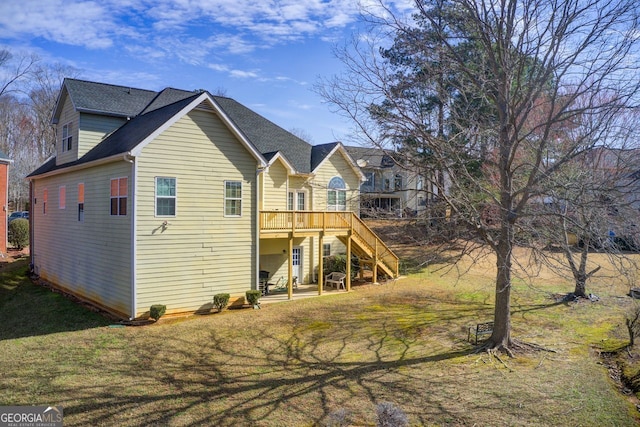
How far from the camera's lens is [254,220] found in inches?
611

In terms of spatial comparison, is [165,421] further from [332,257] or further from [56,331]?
[332,257]

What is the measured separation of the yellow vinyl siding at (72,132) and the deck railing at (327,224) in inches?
322

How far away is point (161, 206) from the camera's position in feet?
43.7

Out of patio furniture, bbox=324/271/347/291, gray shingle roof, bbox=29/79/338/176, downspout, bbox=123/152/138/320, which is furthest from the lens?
patio furniture, bbox=324/271/347/291

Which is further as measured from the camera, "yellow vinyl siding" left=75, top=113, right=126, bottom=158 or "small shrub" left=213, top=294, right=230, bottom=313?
"yellow vinyl siding" left=75, top=113, right=126, bottom=158

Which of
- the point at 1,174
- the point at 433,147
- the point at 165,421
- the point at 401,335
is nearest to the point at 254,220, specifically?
the point at 401,335

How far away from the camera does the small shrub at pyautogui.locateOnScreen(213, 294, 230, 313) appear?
14.1 m

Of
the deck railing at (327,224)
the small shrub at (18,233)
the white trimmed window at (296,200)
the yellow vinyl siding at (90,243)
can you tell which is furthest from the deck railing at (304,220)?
the small shrub at (18,233)

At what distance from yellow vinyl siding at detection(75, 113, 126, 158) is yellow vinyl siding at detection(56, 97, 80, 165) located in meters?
0.24

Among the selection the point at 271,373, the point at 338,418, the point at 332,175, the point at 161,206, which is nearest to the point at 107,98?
the point at 161,206

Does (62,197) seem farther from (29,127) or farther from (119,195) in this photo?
(29,127)

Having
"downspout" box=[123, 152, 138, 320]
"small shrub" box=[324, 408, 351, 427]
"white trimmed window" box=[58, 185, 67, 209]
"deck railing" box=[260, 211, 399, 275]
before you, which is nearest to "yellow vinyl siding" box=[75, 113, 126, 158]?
"white trimmed window" box=[58, 185, 67, 209]

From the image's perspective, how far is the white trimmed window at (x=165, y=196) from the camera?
13266 mm
